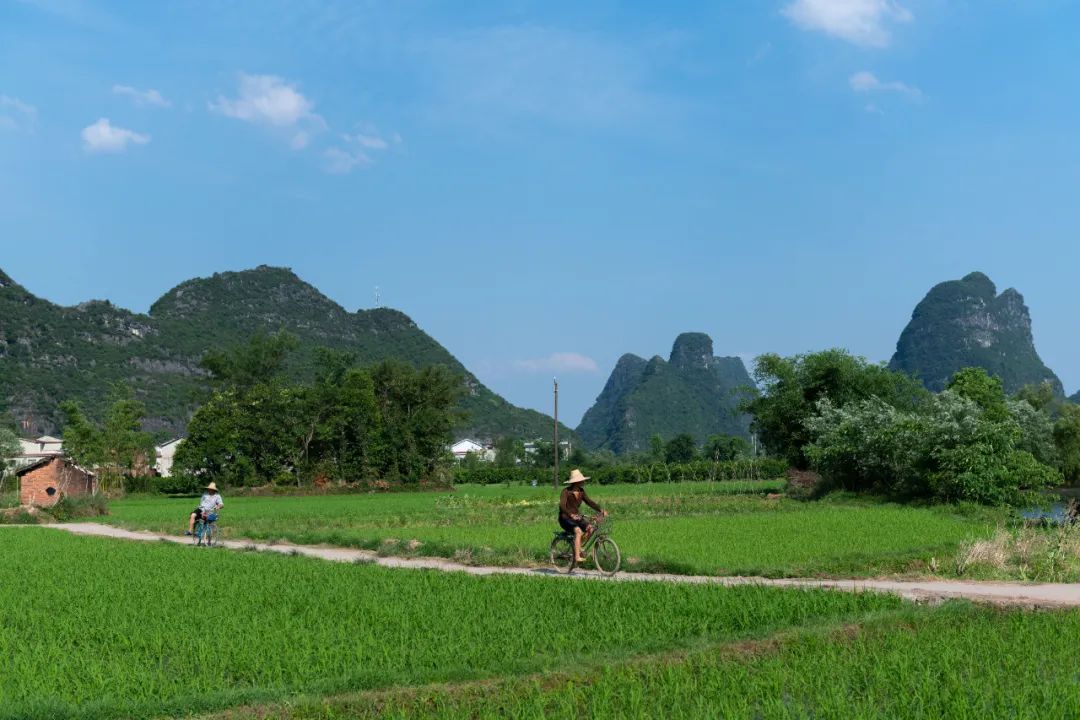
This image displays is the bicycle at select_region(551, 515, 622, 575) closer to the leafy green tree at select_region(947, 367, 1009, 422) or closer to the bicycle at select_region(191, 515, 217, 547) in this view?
the bicycle at select_region(191, 515, 217, 547)

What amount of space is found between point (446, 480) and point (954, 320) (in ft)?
420

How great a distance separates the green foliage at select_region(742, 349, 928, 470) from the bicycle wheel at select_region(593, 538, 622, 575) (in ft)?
98.6

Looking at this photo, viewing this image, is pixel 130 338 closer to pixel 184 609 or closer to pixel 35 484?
pixel 35 484

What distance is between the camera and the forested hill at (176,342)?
104 meters

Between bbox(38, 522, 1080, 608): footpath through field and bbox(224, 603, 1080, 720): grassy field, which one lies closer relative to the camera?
bbox(224, 603, 1080, 720): grassy field

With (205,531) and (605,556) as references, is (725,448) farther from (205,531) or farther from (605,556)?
(605,556)

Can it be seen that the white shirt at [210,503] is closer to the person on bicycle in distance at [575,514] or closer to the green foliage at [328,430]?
the person on bicycle in distance at [575,514]

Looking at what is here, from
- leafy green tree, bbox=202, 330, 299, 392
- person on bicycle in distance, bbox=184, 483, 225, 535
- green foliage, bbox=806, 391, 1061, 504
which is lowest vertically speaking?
person on bicycle in distance, bbox=184, 483, 225, 535

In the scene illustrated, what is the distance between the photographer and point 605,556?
47.7 feet

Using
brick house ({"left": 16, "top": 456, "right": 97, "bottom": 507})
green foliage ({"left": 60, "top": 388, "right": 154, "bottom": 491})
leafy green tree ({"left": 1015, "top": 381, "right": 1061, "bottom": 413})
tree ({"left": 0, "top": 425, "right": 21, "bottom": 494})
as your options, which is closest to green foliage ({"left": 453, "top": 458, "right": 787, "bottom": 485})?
leafy green tree ({"left": 1015, "top": 381, "right": 1061, "bottom": 413})

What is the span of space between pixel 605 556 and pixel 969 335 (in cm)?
16661

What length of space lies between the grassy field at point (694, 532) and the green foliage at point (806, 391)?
9.18m

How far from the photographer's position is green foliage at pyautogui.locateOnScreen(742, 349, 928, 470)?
1725 inches

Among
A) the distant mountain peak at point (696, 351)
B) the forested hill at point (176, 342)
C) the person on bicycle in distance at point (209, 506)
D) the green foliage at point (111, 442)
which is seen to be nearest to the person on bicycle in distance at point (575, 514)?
the person on bicycle in distance at point (209, 506)
